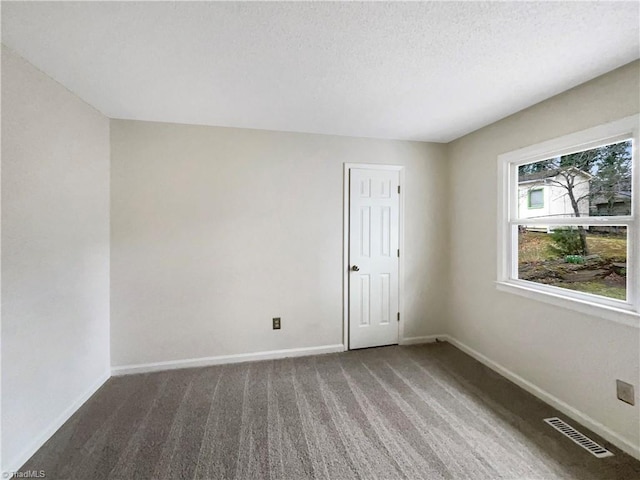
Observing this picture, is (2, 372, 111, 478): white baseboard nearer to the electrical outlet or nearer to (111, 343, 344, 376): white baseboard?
(111, 343, 344, 376): white baseboard

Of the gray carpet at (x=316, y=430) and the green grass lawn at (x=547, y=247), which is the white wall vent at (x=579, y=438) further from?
the green grass lawn at (x=547, y=247)

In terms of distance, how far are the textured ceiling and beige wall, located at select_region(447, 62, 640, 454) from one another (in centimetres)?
20

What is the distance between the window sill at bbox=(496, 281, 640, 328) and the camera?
5.48ft

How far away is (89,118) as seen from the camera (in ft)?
7.35

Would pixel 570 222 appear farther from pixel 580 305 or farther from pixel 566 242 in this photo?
pixel 580 305

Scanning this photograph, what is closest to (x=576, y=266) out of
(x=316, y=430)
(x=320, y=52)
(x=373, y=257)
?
(x=373, y=257)

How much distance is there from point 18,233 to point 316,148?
2.39m

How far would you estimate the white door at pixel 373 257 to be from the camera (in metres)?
3.07

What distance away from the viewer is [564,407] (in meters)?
2.02

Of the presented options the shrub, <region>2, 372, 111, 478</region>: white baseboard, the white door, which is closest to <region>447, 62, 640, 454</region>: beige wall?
the shrub

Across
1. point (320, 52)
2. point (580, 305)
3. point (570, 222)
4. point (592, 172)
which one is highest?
point (320, 52)

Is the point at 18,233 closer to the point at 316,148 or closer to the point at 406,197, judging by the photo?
the point at 316,148

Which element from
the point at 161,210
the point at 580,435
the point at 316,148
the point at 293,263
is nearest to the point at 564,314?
the point at 580,435

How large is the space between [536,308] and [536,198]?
951 millimetres
